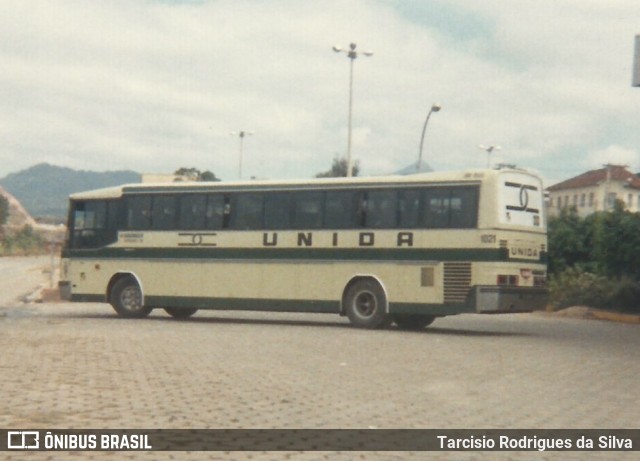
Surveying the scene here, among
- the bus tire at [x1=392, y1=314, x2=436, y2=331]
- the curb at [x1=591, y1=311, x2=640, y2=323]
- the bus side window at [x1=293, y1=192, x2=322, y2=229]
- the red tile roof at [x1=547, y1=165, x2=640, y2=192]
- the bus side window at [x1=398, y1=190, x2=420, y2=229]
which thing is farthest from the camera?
the red tile roof at [x1=547, y1=165, x2=640, y2=192]

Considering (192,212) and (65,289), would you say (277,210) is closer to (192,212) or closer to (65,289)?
(192,212)

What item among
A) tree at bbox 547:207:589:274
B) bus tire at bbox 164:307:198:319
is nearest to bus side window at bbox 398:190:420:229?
bus tire at bbox 164:307:198:319

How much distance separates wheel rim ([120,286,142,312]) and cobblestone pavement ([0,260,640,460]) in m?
3.83

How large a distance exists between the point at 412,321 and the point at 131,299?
272 inches

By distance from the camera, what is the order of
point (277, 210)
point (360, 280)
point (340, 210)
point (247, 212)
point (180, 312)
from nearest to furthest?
1. point (360, 280)
2. point (340, 210)
3. point (277, 210)
4. point (247, 212)
5. point (180, 312)

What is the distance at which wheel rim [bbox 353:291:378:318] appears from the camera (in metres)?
24.6

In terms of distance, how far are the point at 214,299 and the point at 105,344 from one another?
860 centimetres

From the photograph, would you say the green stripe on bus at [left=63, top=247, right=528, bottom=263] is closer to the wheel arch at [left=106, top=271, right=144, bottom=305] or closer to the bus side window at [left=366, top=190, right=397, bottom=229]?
the wheel arch at [left=106, top=271, right=144, bottom=305]

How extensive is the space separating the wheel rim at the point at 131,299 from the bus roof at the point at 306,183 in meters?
2.33

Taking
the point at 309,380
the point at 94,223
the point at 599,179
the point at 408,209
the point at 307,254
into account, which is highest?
the point at 599,179

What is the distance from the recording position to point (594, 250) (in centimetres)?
3762

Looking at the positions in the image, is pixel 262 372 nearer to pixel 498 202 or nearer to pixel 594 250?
pixel 498 202

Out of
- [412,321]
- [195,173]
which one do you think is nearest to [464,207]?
[412,321]

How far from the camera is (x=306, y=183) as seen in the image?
25.8 metres
